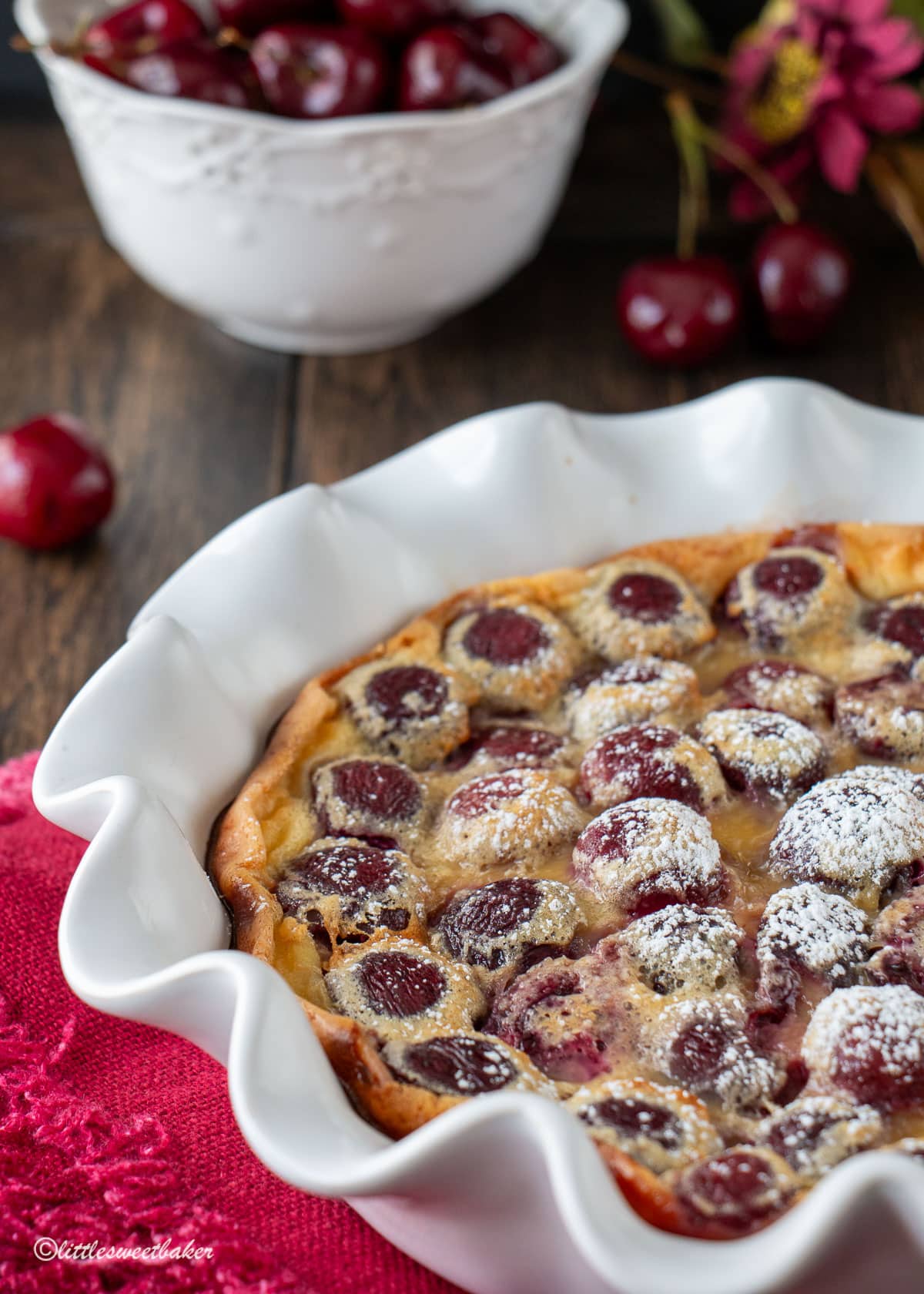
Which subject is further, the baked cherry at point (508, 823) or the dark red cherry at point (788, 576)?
the dark red cherry at point (788, 576)

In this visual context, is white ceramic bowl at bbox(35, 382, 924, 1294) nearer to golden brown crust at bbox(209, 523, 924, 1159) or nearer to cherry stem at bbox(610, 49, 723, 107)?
golden brown crust at bbox(209, 523, 924, 1159)

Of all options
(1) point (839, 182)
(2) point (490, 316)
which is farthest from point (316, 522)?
(1) point (839, 182)

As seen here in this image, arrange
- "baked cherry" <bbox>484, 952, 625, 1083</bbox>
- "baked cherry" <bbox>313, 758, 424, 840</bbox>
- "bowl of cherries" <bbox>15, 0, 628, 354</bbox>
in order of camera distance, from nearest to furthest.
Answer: "baked cherry" <bbox>484, 952, 625, 1083</bbox>
"baked cherry" <bbox>313, 758, 424, 840</bbox>
"bowl of cherries" <bbox>15, 0, 628, 354</bbox>

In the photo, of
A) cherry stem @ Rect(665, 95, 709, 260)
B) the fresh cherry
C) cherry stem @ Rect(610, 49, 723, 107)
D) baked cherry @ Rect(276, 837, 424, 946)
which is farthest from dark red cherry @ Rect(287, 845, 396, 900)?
cherry stem @ Rect(610, 49, 723, 107)

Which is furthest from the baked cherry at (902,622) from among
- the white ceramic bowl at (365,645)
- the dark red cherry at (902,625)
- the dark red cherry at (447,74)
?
the dark red cherry at (447,74)

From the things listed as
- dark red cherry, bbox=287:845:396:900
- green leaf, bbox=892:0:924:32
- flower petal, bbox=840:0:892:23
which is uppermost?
flower petal, bbox=840:0:892:23

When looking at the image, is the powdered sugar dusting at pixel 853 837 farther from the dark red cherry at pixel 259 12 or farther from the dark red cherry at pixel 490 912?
the dark red cherry at pixel 259 12
